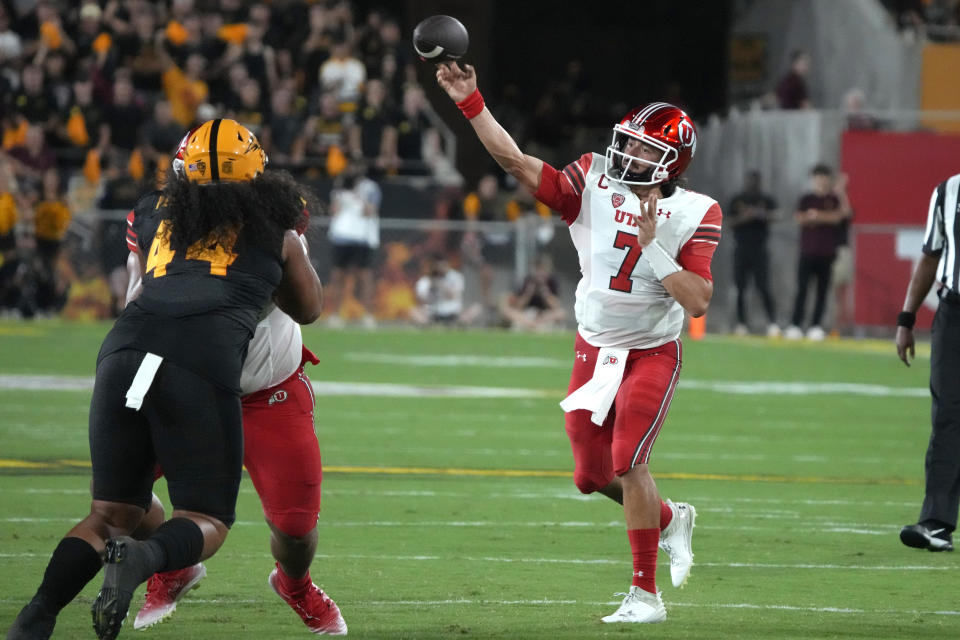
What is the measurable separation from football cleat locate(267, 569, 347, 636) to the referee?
10.3 ft

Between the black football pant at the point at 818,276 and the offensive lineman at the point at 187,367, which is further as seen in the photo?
the black football pant at the point at 818,276

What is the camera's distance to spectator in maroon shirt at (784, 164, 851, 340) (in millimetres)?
20188

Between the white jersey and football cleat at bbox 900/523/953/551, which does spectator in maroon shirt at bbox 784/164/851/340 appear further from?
the white jersey

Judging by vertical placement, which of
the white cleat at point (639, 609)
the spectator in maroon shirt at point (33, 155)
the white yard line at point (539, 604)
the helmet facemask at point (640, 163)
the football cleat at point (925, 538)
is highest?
the helmet facemask at point (640, 163)

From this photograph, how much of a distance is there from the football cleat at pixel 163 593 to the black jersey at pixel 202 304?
109 cm

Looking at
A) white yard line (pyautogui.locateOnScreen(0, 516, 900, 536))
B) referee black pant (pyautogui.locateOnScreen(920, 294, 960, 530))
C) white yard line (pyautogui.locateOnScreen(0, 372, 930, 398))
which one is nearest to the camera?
referee black pant (pyautogui.locateOnScreen(920, 294, 960, 530))

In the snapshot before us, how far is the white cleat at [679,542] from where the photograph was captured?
6.12 metres

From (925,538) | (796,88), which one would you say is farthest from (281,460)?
(796,88)

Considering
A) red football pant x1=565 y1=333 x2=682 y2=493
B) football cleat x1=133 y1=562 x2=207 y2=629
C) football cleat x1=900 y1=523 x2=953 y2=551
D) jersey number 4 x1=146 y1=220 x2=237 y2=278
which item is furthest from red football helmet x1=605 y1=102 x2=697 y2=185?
football cleat x1=900 y1=523 x2=953 y2=551

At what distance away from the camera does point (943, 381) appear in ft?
24.6

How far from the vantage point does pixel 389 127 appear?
73.7ft

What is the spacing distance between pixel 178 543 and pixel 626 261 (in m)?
2.26

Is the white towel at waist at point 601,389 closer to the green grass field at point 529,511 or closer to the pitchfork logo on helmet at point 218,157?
the green grass field at point 529,511

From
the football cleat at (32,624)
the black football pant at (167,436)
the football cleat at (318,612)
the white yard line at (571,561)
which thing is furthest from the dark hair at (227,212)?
the white yard line at (571,561)
